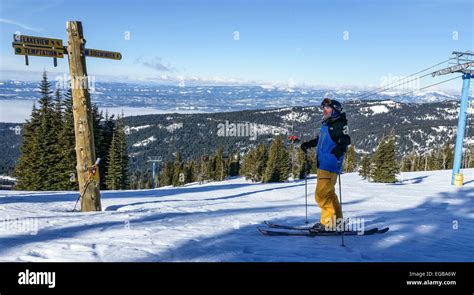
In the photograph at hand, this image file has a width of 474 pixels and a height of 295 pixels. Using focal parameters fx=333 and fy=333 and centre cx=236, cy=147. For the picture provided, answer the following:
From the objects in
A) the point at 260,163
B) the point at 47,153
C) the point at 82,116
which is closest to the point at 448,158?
the point at 260,163

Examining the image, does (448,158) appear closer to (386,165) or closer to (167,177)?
(386,165)

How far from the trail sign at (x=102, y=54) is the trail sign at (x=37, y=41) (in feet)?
1.95

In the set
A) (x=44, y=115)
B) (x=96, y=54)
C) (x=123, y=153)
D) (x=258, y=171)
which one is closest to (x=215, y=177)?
(x=258, y=171)

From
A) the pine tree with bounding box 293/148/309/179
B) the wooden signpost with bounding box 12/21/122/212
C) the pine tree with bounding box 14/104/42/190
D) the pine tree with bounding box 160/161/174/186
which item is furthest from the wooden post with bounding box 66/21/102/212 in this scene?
the pine tree with bounding box 160/161/174/186

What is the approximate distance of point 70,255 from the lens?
→ 4.00 meters

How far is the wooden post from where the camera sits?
24.7ft

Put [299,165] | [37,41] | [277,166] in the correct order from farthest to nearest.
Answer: [299,165] → [277,166] → [37,41]

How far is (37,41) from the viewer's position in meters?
7.04

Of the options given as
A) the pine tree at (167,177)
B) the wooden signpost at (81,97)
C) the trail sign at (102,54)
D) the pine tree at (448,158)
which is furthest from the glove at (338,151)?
the pine tree at (167,177)

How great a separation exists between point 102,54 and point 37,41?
1.50 metres

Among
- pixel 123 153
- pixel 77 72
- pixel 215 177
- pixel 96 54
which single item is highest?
pixel 96 54

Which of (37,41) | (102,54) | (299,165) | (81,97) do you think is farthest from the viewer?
(299,165)
